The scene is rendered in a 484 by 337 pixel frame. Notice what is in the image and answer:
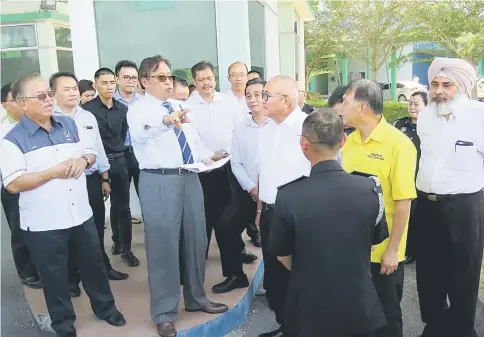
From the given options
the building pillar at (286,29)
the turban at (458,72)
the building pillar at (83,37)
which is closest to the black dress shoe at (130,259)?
the building pillar at (83,37)

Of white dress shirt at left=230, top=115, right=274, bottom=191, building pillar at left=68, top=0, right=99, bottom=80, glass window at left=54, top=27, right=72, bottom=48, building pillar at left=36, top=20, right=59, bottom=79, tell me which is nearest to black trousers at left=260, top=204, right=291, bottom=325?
white dress shirt at left=230, top=115, right=274, bottom=191

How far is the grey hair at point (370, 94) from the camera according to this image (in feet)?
7.43

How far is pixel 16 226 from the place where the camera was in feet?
12.6

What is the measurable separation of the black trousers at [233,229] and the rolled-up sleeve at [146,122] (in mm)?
1066

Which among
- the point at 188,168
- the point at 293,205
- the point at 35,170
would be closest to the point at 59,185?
the point at 35,170

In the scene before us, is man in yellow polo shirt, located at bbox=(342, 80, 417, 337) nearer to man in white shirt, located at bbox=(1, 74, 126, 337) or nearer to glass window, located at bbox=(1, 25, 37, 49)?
man in white shirt, located at bbox=(1, 74, 126, 337)

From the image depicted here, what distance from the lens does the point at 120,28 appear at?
5379 mm

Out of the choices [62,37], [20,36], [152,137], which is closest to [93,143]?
[152,137]

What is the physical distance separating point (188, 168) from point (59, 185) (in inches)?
30.9

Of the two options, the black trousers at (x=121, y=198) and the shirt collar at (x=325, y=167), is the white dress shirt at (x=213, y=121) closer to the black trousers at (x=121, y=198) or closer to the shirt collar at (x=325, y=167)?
the black trousers at (x=121, y=198)

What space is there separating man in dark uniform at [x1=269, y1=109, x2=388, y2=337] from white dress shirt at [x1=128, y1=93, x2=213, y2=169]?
113cm

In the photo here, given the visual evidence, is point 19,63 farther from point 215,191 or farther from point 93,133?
point 215,191

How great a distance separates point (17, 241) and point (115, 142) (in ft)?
3.94

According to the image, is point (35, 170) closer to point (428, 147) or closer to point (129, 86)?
point (129, 86)
